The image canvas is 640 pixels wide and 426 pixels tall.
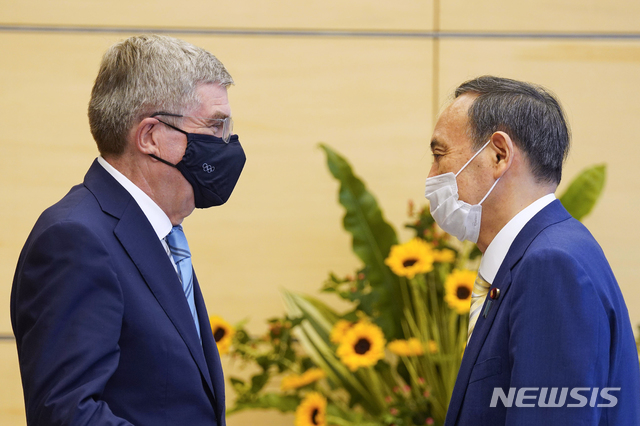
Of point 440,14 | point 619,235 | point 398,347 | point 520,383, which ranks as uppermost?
point 440,14

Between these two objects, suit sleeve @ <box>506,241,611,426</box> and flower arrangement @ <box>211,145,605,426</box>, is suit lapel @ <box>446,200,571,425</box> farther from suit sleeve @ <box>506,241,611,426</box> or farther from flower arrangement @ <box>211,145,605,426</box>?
flower arrangement @ <box>211,145,605,426</box>

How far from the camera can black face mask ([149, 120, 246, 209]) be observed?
4.34 ft

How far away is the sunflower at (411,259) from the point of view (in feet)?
→ 6.48

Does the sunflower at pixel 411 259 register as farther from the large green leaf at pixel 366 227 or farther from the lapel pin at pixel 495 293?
the lapel pin at pixel 495 293

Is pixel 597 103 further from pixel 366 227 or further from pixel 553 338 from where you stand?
pixel 553 338

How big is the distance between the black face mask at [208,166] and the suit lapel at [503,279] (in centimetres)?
66

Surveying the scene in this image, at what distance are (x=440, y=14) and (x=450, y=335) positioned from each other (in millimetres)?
1477

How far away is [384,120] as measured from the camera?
2.66 metres

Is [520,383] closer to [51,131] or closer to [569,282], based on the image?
[569,282]

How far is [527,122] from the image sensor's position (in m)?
1.31

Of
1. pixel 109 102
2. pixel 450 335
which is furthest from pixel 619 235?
pixel 109 102

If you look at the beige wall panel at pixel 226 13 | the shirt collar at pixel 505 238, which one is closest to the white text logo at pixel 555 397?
the shirt collar at pixel 505 238

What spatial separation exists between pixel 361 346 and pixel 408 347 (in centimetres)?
18

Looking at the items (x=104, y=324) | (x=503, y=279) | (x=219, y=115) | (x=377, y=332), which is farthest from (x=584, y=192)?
(x=104, y=324)
